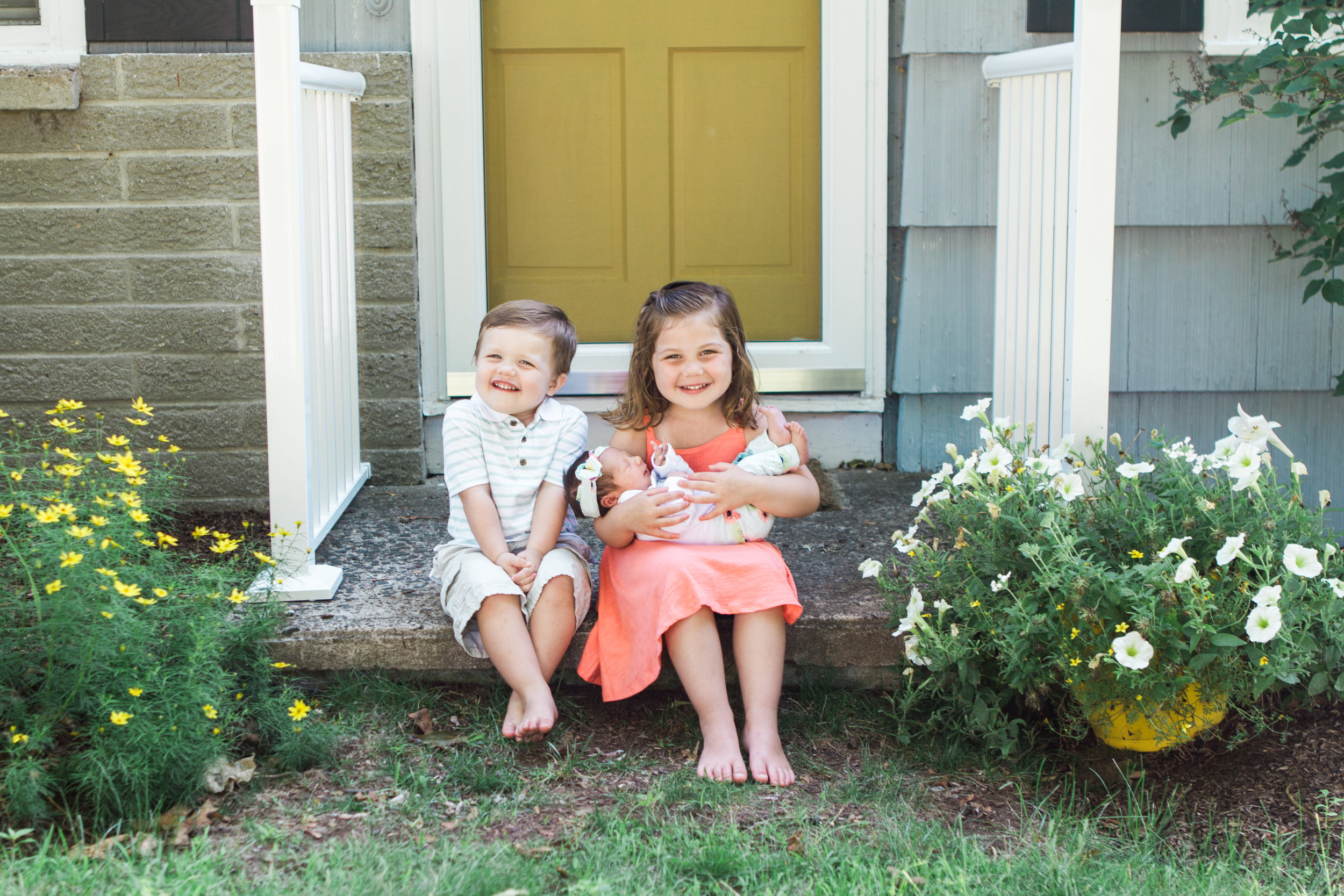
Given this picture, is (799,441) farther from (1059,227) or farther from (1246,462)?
(1246,462)

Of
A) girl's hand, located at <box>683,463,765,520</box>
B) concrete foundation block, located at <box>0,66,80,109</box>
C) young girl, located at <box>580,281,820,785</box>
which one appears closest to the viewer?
young girl, located at <box>580,281,820,785</box>

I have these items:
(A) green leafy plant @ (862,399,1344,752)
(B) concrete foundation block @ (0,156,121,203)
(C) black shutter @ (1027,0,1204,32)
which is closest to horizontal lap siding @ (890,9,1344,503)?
(C) black shutter @ (1027,0,1204,32)

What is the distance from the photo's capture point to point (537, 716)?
2.23 meters

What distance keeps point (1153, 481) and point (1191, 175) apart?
159 centimetres

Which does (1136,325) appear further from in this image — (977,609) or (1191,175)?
(977,609)

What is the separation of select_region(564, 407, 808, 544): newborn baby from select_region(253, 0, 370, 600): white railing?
2.02 ft

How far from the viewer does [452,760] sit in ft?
7.22

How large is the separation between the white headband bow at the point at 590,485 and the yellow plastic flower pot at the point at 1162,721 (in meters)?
1.08

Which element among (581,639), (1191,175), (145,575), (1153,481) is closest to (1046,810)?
(1153,481)

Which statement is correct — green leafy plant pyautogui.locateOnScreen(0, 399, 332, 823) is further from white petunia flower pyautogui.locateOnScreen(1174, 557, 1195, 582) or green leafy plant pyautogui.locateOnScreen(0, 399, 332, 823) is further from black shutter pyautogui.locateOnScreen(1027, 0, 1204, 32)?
black shutter pyautogui.locateOnScreen(1027, 0, 1204, 32)

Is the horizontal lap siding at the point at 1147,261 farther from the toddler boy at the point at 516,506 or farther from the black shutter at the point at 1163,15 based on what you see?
the toddler boy at the point at 516,506

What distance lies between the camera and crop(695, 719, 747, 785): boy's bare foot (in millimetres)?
2146

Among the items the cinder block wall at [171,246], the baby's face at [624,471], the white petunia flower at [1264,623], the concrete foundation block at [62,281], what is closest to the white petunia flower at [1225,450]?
the white petunia flower at [1264,623]

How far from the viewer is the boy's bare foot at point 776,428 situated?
254cm
